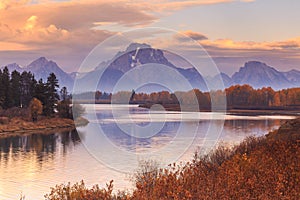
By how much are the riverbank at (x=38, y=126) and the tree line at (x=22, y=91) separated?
5171 millimetres

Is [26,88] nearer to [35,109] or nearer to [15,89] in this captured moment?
[15,89]

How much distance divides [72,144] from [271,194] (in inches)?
2259

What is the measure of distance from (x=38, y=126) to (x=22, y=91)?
23227mm

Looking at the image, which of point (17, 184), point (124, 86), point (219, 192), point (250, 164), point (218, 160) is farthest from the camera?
point (124, 86)

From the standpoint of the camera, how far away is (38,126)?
102m

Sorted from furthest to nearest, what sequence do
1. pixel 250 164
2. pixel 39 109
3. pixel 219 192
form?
pixel 39 109, pixel 250 164, pixel 219 192

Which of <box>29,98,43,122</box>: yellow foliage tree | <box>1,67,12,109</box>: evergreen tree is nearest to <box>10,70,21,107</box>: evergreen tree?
<box>1,67,12,109</box>: evergreen tree

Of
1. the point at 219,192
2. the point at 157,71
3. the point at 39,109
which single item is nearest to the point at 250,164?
the point at 219,192

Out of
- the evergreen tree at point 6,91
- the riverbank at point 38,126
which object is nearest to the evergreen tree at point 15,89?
the evergreen tree at point 6,91

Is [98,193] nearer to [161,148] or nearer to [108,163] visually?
[108,163]

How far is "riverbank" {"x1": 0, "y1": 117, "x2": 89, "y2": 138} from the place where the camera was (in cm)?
9362

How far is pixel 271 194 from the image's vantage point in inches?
652

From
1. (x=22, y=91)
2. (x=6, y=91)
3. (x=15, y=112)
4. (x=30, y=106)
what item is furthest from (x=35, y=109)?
(x=22, y=91)

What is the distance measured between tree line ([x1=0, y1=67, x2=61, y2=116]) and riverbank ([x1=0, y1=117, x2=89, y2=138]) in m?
5.17
